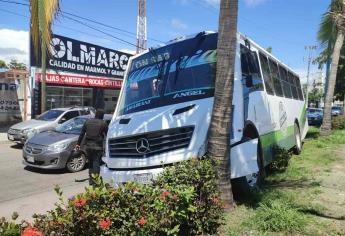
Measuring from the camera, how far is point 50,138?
11727 millimetres

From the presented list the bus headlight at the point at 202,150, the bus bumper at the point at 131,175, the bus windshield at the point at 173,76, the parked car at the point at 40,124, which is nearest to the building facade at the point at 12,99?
the parked car at the point at 40,124

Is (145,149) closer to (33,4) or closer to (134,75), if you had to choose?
(134,75)

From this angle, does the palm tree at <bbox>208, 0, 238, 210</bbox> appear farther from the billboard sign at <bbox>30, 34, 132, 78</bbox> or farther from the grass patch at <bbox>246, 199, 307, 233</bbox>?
the billboard sign at <bbox>30, 34, 132, 78</bbox>

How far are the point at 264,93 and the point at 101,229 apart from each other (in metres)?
6.32

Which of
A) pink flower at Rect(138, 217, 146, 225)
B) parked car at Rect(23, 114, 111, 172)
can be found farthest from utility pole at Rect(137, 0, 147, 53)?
pink flower at Rect(138, 217, 146, 225)

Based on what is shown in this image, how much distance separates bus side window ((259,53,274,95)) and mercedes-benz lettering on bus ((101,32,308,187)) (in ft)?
0.91

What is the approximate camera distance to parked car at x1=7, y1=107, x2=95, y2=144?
1672 centimetres

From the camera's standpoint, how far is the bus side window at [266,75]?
9.74m

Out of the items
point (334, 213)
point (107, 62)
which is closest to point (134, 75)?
point (334, 213)

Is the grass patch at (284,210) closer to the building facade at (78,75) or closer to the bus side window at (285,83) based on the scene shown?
the bus side window at (285,83)

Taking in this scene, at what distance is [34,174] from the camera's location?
1123 cm

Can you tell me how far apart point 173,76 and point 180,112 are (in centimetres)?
103

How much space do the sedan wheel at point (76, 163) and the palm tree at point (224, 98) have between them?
20.8 feet

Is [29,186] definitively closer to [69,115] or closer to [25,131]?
[25,131]
